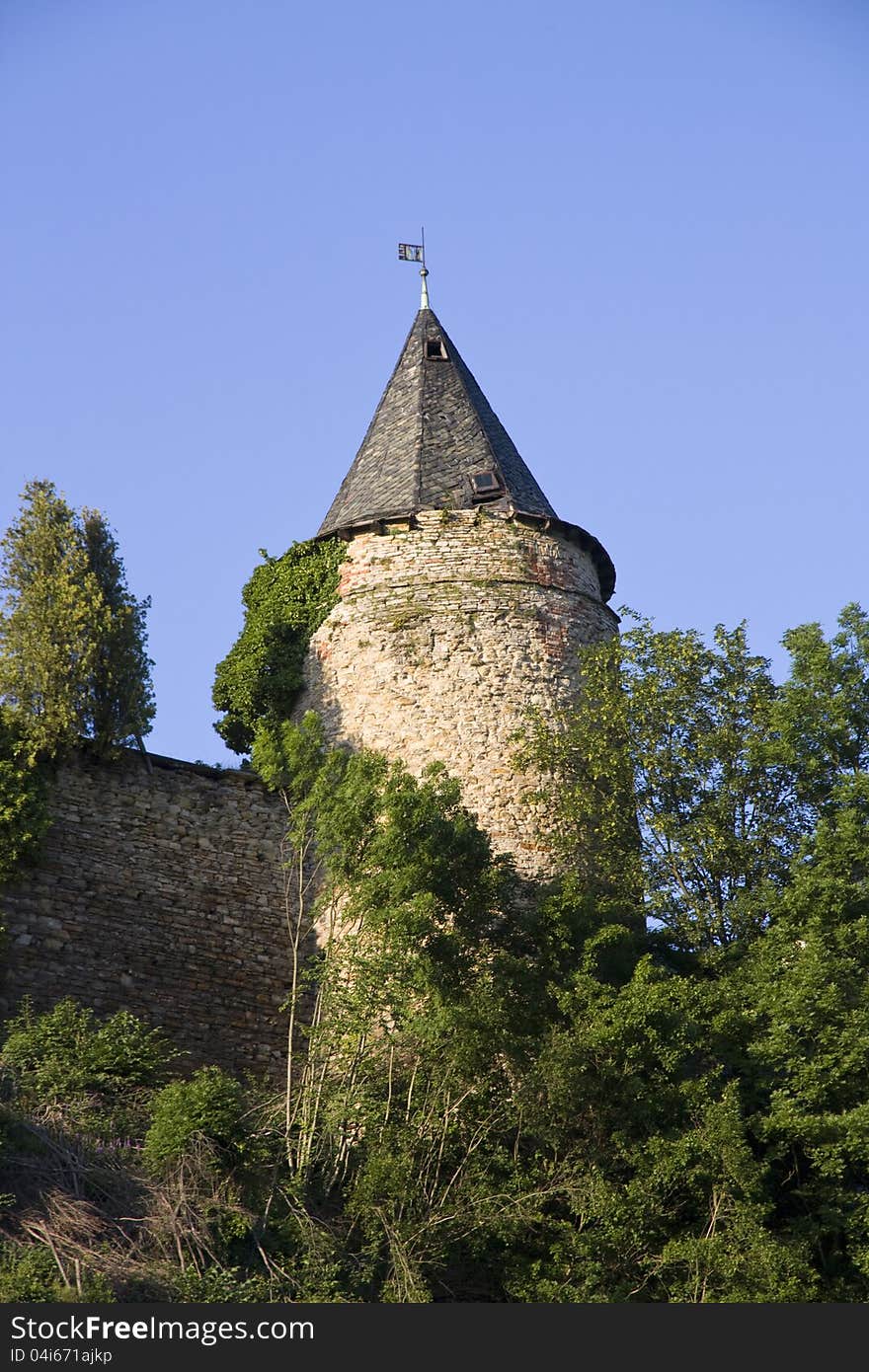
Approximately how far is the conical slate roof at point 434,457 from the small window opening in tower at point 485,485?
12mm

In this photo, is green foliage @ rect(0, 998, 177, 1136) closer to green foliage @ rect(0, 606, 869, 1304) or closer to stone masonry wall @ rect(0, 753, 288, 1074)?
green foliage @ rect(0, 606, 869, 1304)

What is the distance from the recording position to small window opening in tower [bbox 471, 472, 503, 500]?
69.1 ft

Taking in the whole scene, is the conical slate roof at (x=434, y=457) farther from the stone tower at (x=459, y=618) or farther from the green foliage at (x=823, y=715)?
the green foliage at (x=823, y=715)

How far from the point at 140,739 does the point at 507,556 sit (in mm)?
4820

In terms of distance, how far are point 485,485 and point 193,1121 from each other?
968 centimetres

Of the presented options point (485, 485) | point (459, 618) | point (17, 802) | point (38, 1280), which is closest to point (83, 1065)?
point (17, 802)

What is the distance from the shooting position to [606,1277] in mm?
14500

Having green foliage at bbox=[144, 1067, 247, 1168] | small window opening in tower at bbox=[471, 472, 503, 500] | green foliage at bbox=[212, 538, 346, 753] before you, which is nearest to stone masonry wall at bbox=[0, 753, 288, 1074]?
green foliage at bbox=[212, 538, 346, 753]

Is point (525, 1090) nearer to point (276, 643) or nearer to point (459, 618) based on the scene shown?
point (459, 618)

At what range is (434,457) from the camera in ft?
72.1

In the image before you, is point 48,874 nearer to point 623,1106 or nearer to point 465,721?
point 465,721

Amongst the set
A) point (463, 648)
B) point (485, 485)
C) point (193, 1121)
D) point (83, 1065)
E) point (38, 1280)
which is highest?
point (485, 485)

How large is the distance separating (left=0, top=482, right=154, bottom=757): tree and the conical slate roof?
325 cm

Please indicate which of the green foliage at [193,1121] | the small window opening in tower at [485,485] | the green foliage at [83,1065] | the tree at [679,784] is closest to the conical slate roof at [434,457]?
the small window opening in tower at [485,485]
